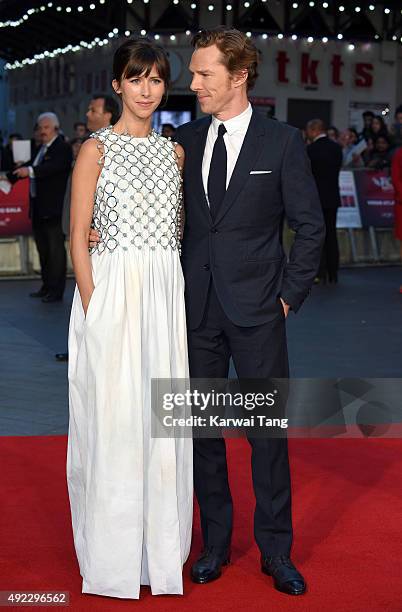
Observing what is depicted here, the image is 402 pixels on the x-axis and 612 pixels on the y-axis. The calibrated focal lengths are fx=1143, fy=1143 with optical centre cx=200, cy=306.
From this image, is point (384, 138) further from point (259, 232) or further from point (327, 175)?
point (259, 232)

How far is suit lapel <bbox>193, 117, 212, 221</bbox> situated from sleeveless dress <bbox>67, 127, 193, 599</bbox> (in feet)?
0.30

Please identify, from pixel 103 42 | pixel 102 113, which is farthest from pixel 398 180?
pixel 103 42

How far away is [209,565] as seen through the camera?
3986 mm

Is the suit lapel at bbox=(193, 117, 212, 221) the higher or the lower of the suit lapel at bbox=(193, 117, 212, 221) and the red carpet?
the higher

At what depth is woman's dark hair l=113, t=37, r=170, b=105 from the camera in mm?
3715

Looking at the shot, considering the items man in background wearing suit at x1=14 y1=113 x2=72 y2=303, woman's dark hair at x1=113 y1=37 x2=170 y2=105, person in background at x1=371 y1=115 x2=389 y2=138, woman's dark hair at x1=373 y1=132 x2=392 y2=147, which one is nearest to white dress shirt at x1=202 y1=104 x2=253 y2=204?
woman's dark hair at x1=113 y1=37 x2=170 y2=105

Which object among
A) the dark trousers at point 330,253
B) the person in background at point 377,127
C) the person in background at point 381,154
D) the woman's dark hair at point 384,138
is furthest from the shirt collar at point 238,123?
the person in background at point 377,127

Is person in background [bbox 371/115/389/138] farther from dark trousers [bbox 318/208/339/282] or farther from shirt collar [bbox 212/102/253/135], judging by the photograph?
shirt collar [bbox 212/102/253/135]

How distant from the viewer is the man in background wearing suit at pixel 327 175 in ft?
42.2

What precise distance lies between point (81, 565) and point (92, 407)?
56 centimetres

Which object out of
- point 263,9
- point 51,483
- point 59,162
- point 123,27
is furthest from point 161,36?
point 51,483

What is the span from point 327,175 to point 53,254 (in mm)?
3429

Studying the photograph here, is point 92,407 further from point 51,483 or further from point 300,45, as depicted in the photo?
point 300,45

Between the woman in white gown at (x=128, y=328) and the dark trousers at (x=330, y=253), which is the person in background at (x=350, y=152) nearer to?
the dark trousers at (x=330, y=253)
